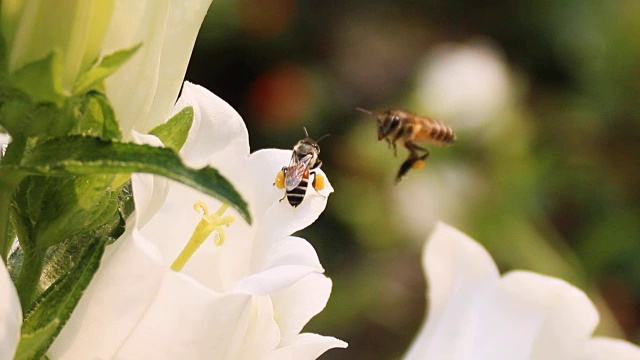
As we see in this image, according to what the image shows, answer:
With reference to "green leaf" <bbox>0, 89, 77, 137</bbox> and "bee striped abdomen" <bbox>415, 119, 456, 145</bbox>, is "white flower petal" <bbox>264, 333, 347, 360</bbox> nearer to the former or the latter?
"green leaf" <bbox>0, 89, 77, 137</bbox>

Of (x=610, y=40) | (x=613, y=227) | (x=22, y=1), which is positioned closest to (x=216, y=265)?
(x=22, y=1)

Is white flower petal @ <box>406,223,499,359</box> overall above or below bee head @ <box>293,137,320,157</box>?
below

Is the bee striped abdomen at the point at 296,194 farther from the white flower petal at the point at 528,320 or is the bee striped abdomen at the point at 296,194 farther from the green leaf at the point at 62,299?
the white flower petal at the point at 528,320

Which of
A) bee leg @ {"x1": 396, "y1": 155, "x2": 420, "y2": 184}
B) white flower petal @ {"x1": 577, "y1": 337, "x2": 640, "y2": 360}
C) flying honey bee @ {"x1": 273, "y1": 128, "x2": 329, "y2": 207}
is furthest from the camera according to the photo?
bee leg @ {"x1": 396, "y1": 155, "x2": 420, "y2": 184}

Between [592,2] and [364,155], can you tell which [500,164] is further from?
[592,2]

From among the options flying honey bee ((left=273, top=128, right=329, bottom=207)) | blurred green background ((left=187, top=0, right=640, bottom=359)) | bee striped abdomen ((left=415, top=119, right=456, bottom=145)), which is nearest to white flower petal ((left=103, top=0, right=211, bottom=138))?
flying honey bee ((left=273, top=128, right=329, bottom=207))

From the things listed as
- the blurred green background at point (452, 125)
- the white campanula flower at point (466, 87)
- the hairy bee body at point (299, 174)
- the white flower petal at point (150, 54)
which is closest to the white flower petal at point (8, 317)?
the white flower petal at point (150, 54)

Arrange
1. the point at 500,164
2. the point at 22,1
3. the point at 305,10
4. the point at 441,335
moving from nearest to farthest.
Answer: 1. the point at 22,1
2. the point at 441,335
3. the point at 500,164
4. the point at 305,10
